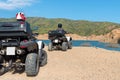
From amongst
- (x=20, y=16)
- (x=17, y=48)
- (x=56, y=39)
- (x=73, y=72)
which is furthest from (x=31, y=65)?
(x=56, y=39)

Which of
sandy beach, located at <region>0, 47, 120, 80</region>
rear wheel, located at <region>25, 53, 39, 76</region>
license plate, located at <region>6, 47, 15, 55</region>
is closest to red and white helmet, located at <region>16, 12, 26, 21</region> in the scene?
license plate, located at <region>6, 47, 15, 55</region>

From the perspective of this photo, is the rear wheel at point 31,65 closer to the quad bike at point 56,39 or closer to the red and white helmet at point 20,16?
the red and white helmet at point 20,16

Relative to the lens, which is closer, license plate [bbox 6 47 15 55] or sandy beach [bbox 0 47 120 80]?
sandy beach [bbox 0 47 120 80]

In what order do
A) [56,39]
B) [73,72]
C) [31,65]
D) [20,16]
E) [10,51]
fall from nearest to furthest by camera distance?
[31,65] < [10,51] < [73,72] < [20,16] < [56,39]

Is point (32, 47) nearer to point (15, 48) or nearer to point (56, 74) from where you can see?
point (15, 48)

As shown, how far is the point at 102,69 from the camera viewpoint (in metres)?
12.7

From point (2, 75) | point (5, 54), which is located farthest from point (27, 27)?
point (2, 75)

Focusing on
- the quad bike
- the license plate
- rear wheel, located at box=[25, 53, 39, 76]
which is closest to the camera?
rear wheel, located at box=[25, 53, 39, 76]

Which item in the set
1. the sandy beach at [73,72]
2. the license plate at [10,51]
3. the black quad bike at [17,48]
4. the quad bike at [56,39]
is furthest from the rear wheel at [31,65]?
the quad bike at [56,39]

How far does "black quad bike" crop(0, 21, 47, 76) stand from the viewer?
35.7ft

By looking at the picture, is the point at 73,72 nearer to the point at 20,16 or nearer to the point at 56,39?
the point at 20,16

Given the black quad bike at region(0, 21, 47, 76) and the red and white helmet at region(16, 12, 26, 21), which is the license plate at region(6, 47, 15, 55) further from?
the red and white helmet at region(16, 12, 26, 21)

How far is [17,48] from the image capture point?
11156 mm

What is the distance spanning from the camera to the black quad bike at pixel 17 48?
10.9m
